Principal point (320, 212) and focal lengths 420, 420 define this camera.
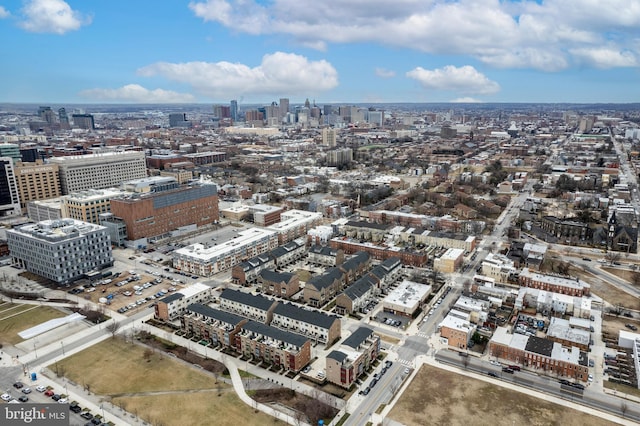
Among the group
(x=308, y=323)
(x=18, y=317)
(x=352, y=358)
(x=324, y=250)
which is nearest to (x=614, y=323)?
(x=352, y=358)

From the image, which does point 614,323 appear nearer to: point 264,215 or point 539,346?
point 539,346

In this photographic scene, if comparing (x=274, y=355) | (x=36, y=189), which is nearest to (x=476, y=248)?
(x=274, y=355)

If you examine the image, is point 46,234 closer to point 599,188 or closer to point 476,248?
point 476,248

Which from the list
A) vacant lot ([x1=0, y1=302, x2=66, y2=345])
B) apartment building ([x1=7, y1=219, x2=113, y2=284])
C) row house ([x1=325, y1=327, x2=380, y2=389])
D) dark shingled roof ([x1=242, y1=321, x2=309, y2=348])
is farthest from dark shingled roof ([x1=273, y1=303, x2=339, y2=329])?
apartment building ([x1=7, y1=219, x2=113, y2=284])

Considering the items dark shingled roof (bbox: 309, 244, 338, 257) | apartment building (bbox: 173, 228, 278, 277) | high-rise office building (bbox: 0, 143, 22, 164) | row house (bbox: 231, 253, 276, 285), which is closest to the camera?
row house (bbox: 231, 253, 276, 285)

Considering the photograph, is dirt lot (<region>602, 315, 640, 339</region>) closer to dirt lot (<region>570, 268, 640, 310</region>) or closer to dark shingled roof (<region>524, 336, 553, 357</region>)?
dirt lot (<region>570, 268, 640, 310</region>)

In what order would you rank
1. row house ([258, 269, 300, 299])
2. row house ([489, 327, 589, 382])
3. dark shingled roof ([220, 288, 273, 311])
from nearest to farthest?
1. row house ([489, 327, 589, 382])
2. dark shingled roof ([220, 288, 273, 311])
3. row house ([258, 269, 300, 299])
